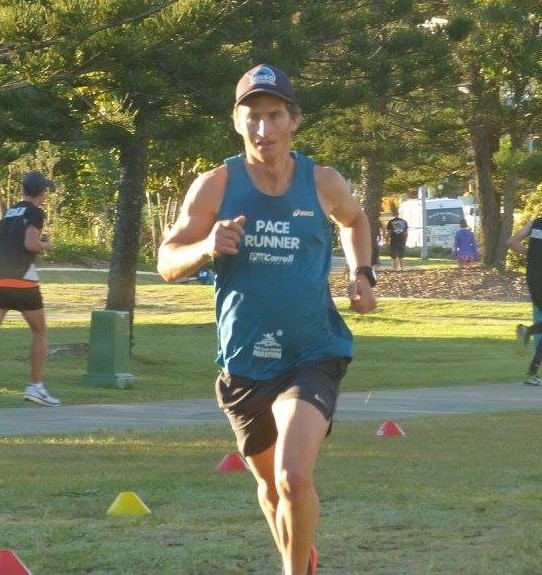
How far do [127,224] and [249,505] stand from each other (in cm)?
1055

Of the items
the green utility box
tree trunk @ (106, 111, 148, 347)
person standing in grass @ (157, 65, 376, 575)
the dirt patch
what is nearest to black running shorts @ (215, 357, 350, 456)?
person standing in grass @ (157, 65, 376, 575)

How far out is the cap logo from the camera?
5.23m

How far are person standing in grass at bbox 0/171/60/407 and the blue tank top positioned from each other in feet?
24.6

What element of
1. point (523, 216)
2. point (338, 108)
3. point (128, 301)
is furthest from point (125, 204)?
point (523, 216)

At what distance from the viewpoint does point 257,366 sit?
17.2 ft

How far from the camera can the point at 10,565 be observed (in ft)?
16.9

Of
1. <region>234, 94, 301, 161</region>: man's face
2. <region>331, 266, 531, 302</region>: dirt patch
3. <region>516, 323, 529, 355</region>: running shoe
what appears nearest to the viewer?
<region>234, 94, 301, 161</region>: man's face

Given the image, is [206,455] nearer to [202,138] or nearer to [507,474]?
[507,474]

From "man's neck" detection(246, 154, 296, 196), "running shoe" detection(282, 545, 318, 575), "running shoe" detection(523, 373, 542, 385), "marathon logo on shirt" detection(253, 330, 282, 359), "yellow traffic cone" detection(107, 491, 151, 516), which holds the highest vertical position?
"man's neck" detection(246, 154, 296, 196)

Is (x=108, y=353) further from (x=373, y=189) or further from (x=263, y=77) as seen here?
(x=373, y=189)

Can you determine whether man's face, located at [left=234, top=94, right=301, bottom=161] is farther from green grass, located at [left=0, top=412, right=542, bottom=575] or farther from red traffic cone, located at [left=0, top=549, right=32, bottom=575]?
green grass, located at [left=0, top=412, right=542, bottom=575]

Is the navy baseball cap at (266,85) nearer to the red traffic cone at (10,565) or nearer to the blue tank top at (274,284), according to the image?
the blue tank top at (274,284)

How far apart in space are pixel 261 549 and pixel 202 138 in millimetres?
11126

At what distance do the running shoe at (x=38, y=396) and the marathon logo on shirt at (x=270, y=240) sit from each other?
8000 millimetres
